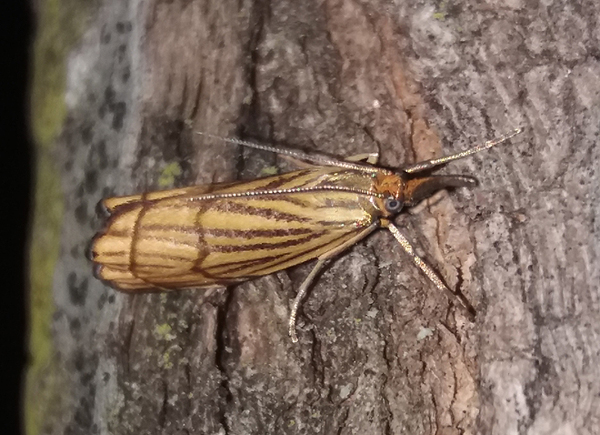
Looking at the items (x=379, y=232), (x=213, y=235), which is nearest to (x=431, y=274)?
(x=379, y=232)

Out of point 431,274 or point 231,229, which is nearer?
point 431,274

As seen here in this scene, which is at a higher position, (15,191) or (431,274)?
(15,191)

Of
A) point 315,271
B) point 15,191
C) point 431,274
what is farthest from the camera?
point 15,191

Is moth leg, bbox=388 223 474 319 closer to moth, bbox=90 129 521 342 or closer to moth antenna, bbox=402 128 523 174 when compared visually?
moth, bbox=90 129 521 342

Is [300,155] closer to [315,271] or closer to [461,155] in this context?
[315,271]

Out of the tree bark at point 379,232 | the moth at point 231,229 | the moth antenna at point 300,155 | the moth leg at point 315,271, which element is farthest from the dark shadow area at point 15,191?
the moth leg at point 315,271

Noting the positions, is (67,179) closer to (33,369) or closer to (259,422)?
(33,369)

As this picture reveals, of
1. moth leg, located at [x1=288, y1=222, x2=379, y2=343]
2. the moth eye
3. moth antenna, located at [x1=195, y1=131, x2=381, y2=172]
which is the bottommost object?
moth leg, located at [x1=288, y1=222, x2=379, y2=343]

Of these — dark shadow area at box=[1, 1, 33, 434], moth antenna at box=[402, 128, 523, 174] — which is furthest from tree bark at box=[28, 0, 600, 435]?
dark shadow area at box=[1, 1, 33, 434]
